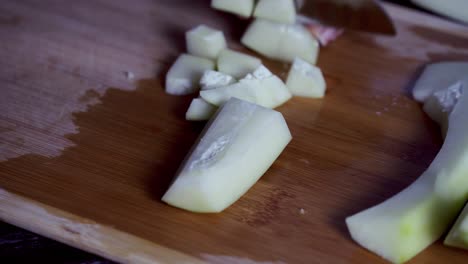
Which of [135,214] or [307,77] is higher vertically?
[307,77]

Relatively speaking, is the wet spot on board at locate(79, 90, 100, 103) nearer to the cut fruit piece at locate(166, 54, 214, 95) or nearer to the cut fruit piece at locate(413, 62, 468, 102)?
the cut fruit piece at locate(166, 54, 214, 95)

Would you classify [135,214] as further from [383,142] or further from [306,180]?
[383,142]

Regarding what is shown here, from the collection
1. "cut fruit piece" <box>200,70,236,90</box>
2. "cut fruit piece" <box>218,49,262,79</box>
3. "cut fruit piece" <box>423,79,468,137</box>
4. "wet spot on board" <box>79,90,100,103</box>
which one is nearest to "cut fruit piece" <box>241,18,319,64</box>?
"cut fruit piece" <box>218,49,262,79</box>

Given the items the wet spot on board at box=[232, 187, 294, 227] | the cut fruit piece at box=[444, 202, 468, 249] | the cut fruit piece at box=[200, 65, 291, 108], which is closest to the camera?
the cut fruit piece at box=[444, 202, 468, 249]

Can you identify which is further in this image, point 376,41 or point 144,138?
point 376,41

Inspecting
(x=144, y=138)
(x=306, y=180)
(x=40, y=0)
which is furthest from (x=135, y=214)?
(x=40, y=0)

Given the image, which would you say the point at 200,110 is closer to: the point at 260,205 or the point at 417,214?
the point at 260,205
